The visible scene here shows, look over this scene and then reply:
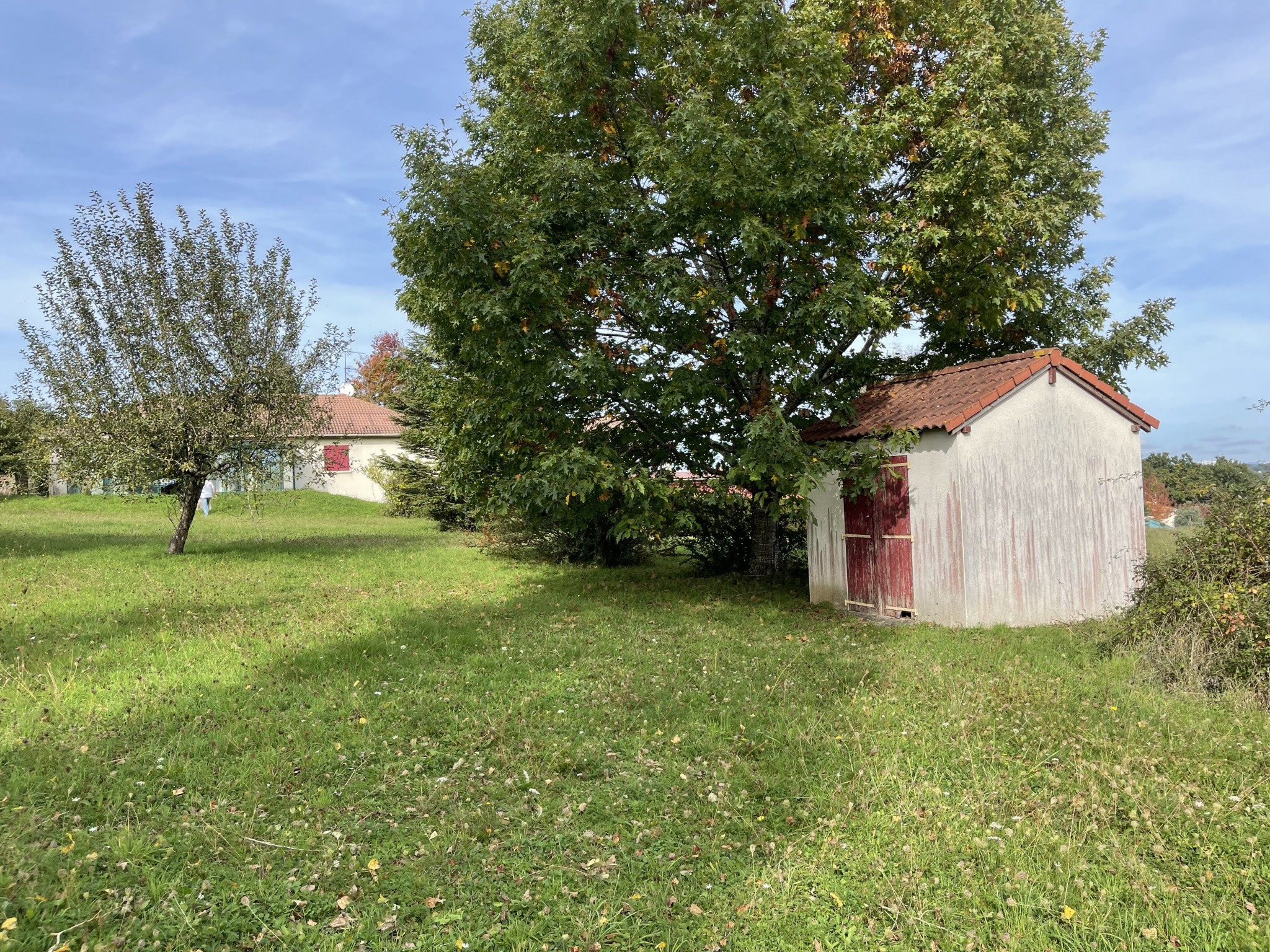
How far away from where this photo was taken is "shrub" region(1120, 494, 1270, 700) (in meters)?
7.03

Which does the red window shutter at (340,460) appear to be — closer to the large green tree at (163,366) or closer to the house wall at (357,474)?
→ the house wall at (357,474)

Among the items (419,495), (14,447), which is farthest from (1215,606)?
(14,447)

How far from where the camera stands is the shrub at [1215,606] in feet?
23.1

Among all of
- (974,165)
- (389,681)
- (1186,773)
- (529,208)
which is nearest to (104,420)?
(529,208)

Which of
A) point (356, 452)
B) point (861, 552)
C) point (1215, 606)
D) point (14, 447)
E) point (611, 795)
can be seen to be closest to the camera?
point (611, 795)

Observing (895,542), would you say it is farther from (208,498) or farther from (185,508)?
(208,498)

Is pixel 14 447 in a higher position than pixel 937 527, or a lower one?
higher

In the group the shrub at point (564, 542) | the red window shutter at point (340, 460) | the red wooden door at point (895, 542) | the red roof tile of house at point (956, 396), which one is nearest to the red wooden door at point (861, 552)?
the red wooden door at point (895, 542)

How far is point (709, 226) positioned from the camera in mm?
10867

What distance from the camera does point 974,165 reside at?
11.6m

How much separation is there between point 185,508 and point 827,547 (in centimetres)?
1462

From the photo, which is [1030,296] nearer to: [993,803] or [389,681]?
[993,803]

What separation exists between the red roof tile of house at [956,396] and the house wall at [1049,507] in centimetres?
18

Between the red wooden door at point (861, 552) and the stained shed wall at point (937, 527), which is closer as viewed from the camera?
the stained shed wall at point (937, 527)
